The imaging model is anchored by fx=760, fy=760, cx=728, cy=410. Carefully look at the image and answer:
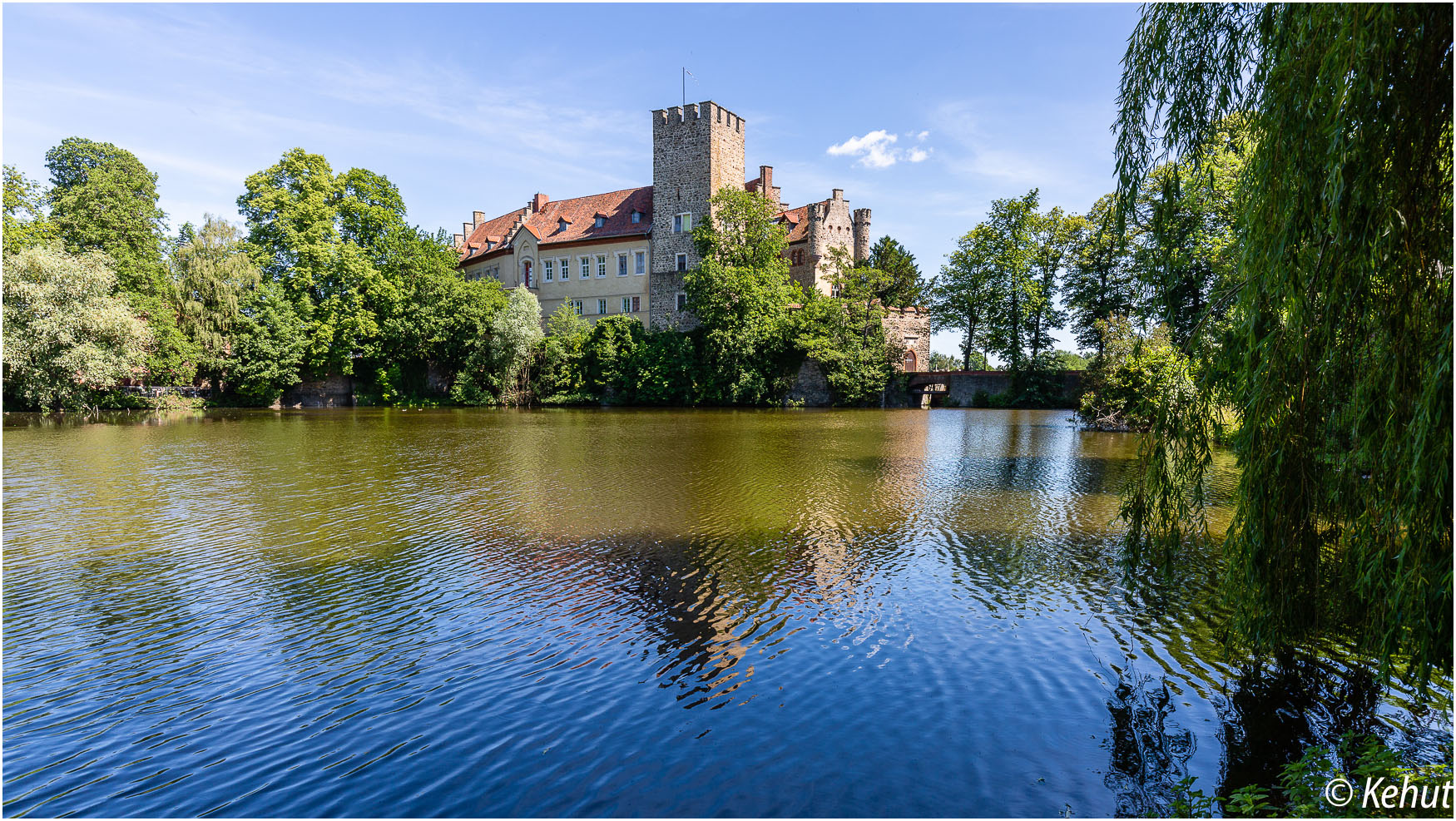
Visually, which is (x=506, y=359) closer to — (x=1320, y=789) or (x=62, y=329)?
(x=62, y=329)

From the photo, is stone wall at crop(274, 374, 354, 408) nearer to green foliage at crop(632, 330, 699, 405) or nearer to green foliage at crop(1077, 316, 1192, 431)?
green foliage at crop(632, 330, 699, 405)

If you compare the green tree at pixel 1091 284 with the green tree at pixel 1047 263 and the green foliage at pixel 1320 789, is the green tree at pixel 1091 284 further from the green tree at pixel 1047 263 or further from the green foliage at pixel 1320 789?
the green foliage at pixel 1320 789

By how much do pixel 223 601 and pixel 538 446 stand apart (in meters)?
15.2

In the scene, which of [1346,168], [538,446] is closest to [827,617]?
[1346,168]

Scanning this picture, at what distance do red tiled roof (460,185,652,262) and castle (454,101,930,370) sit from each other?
0.30 feet

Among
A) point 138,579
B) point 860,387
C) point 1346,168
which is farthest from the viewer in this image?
point 860,387

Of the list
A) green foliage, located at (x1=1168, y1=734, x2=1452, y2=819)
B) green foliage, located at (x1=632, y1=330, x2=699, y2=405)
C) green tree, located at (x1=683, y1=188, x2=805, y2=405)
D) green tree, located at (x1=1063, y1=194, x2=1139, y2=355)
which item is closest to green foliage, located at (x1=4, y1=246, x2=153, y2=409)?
green foliage, located at (x1=632, y1=330, x2=699, y2=405)

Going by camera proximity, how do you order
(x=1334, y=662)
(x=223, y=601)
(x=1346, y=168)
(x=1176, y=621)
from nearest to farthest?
(x=1346, y=168) → (x=1334, y=662) → (x=1176, y=621) → (x=223, y=601)

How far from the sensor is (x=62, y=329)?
115 ft

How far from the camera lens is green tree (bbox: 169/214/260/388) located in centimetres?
4438

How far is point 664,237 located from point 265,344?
2629cm

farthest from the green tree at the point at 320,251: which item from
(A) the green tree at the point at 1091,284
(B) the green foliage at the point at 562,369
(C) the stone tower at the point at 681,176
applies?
(A) the green tree at the point at 1091,284

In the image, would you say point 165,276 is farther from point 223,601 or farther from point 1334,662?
point 1334,662

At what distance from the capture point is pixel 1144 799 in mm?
4484
